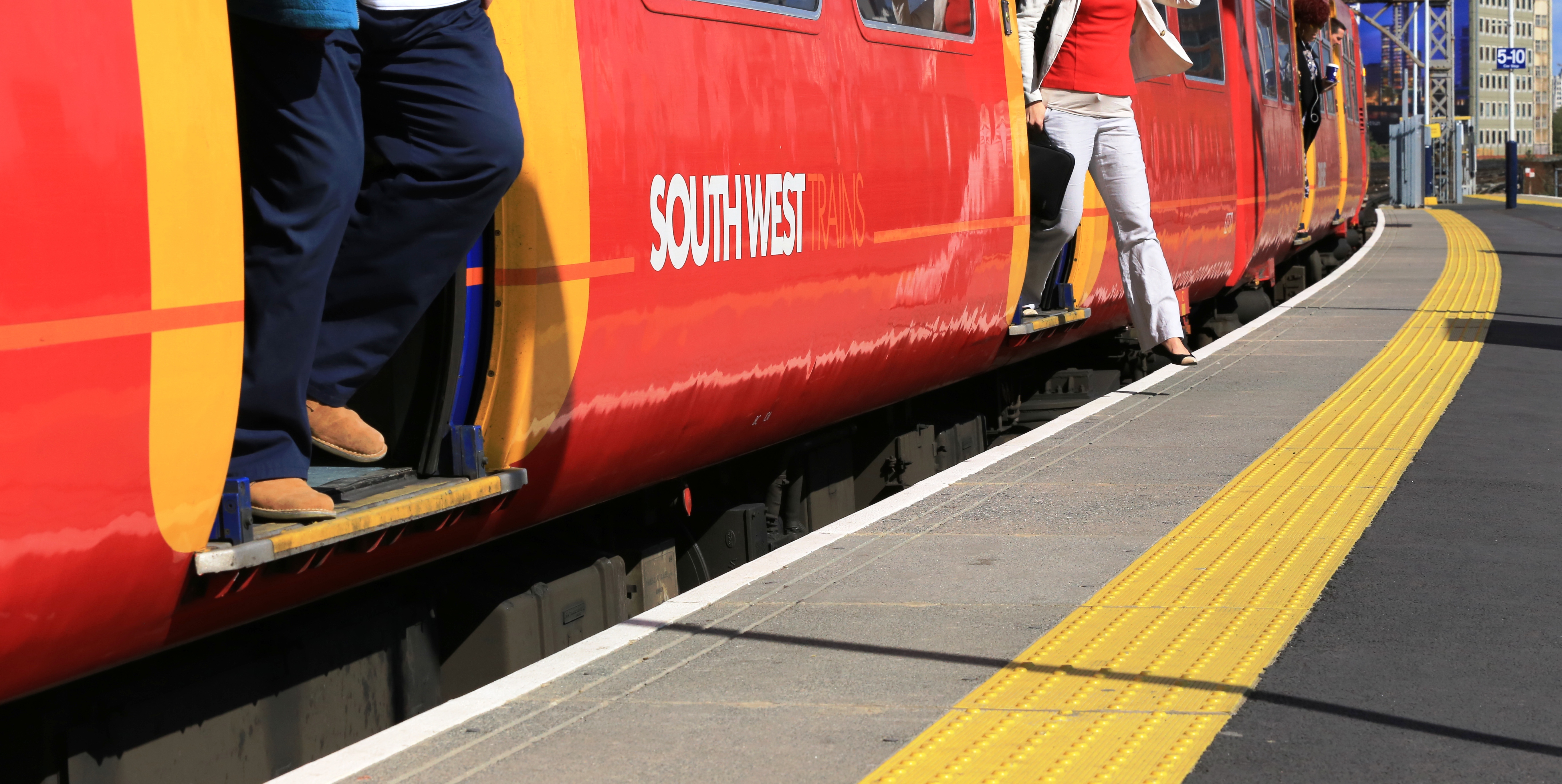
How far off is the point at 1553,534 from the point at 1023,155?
9.06 ft

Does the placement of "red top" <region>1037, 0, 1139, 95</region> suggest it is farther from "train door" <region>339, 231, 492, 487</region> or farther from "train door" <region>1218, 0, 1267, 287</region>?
"train door" <region>339, 231, 492, 487</region>

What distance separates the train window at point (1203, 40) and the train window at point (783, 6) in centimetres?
500

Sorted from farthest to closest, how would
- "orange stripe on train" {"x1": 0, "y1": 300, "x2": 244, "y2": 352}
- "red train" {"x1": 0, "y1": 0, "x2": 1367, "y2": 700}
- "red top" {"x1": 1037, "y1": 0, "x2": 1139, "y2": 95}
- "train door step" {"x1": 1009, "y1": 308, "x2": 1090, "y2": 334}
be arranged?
"red top" {"x1": 1037, "y1": 0, "x2": 1139, "y2": 95}
"train door step" {"x1": 1009, "y1": 308, "x2": 1090, "y2": 334}
"red train" {"x1": 0, "y1": 0, "x2": 1367, "y2": 700}
"orange stripe on train" {"x1": 0, "y1": 300, "x2": 244, "y2": 352}

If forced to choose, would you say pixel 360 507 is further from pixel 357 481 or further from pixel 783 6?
pixel 783 6

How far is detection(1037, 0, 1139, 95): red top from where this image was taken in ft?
23.9

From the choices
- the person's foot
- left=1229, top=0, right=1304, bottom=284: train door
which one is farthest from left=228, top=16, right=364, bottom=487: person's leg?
left=1229, top=0, right=1304, bottom=284: train door

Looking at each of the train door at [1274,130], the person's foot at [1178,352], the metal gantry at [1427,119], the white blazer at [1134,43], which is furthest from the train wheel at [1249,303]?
the metal gantry at [1427,119]

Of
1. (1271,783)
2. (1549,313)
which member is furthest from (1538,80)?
(1271,783)

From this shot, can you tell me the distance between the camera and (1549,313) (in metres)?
12.4

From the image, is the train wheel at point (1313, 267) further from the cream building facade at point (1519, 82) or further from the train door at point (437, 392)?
the cream building facade at point (1519, 82)

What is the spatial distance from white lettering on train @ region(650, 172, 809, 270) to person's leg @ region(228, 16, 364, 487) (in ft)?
3.85

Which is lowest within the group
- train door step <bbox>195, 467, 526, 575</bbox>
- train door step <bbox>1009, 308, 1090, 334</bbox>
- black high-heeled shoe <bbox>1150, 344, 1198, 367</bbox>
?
black high-heeled shoe <bbox>1150, 344, 1198, 367</bbox>

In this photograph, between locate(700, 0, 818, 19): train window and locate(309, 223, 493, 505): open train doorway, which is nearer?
locate(309, 223, 493, 505): open train doorway

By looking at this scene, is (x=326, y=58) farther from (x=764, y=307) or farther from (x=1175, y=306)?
(x=1175, y=306)
